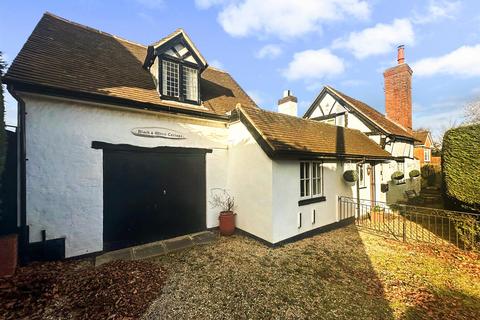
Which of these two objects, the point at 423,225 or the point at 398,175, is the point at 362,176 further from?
the point at 398,175

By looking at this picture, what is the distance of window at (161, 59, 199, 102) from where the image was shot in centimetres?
823

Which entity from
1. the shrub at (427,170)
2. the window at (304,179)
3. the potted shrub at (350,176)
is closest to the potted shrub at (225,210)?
the window at (304,179)

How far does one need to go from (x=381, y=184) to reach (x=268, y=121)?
8.46 m

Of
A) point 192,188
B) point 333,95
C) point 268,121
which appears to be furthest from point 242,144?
point 333,95

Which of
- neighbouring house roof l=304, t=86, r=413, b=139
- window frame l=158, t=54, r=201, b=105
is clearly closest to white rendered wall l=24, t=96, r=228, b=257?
window frame l=158, t=54, r=201, b=105

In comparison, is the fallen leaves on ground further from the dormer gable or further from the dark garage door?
the dormer gable

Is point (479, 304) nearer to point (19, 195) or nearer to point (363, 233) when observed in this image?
point (363, 233)

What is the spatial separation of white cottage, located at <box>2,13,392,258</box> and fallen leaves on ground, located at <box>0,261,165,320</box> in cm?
108

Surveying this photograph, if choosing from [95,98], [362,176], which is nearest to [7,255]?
[95,98]

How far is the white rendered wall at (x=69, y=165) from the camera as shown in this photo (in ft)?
18.0

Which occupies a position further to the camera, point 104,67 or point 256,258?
point 104,67

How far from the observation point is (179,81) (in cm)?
842

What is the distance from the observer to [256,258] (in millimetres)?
6117

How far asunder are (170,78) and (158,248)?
637 centimetres
